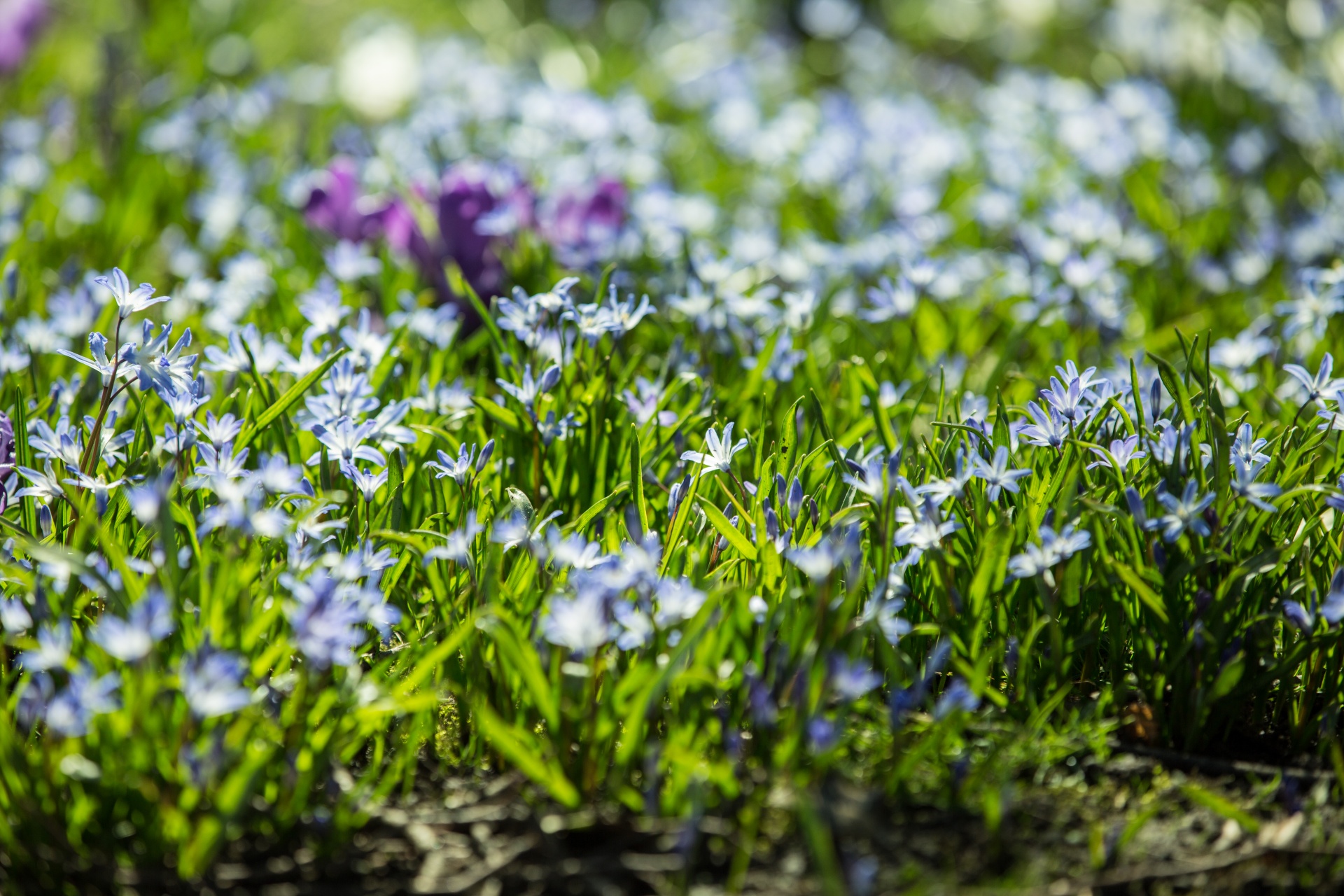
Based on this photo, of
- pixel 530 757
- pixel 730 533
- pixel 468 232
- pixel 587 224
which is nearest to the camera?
pixel 530 757

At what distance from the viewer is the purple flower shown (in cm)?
284

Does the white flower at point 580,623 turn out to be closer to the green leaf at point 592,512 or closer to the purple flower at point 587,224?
the green leaf at point 592,512

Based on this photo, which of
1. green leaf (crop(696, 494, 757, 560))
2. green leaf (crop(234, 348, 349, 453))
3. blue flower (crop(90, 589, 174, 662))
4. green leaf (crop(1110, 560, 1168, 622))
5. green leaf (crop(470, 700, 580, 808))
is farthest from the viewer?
green leaf (crop(234, 348, 349, 453))

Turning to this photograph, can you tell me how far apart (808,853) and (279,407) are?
1.05m

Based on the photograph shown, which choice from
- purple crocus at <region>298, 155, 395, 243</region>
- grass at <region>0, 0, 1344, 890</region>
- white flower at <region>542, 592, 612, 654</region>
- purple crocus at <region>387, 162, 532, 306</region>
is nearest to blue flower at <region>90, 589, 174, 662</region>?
grass at <region>0, 0, 1344, 890</region>

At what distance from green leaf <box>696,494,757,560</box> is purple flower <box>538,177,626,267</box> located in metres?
1.24

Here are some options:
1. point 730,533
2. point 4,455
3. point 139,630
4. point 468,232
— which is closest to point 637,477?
point 730,533

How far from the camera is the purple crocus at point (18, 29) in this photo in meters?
4.55

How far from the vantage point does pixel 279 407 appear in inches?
71.1

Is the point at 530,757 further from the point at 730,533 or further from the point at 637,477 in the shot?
the point at 637,477

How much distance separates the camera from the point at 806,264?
299 cm

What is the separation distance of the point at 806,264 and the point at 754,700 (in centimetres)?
180

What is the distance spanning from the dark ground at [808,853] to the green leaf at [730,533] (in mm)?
406

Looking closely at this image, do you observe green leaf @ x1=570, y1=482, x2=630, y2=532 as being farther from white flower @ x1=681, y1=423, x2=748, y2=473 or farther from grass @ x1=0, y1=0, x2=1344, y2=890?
white flower @ x1=681, y1=423, x2=748, y2=473
